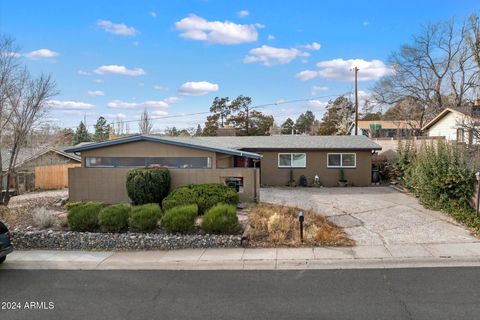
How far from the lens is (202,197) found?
42.5 feet

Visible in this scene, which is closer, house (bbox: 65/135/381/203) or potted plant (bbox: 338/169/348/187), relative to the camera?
house (bbox: 65/135/381/203)

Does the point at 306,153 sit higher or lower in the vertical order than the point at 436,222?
higher

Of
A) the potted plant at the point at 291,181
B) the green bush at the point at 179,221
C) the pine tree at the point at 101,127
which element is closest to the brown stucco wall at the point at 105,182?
the green bush at the point at 179,221

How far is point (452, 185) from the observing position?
12.8m

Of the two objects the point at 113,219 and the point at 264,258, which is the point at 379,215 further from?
the point at 113,219

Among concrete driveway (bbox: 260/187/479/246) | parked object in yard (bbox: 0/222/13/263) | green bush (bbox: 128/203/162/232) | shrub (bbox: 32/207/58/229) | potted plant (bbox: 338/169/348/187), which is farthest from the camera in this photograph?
potted plant (bbox: 338/169/348/187)

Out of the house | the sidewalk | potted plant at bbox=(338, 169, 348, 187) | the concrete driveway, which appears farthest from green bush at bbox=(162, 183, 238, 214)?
potted plant at bbox=(338, 169, 348, 187)

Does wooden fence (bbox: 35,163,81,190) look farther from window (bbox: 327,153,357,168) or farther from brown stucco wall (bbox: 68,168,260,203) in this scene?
window (bbox: 327,153,357,168)

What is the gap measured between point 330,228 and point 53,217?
8438mm

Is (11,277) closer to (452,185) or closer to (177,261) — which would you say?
(177,261)

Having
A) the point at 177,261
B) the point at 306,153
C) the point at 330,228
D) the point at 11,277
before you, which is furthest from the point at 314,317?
the point at 306,153

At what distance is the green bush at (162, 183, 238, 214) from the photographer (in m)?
12.7

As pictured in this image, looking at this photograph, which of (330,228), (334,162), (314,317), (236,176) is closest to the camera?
(314,317)

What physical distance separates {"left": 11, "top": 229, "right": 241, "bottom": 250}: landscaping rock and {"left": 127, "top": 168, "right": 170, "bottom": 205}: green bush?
13.5ft
